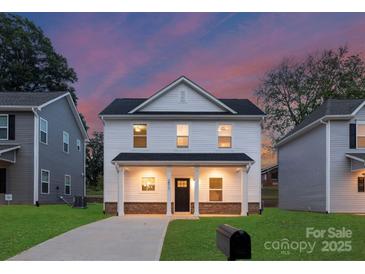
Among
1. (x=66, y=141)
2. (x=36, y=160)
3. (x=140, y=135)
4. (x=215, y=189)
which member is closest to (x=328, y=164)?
(x=215, y=189)

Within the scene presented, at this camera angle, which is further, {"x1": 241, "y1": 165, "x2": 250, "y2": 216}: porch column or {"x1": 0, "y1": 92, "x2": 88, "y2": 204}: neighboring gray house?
{"x1": 0, "y1": 92, "x2": 88, "y2": 204}: neighboring gray house

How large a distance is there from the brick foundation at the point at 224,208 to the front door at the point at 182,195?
840 mm

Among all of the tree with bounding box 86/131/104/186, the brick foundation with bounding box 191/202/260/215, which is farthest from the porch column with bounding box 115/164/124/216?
the tree with bounding box 86/131/104/186

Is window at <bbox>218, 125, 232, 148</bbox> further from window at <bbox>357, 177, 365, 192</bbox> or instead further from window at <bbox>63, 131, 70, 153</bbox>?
window at <bbox>63, 131, 70, 153</bbox>

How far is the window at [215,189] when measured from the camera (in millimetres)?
24125

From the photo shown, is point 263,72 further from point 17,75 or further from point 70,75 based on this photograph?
point 17,75

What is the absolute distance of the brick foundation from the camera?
23.9 meters

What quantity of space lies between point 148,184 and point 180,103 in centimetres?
453

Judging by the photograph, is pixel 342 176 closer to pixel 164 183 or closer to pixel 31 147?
pixel 164 183

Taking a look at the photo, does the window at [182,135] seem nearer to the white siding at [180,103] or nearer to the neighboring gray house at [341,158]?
the white siding at [180,103]

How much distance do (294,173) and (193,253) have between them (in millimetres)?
22144

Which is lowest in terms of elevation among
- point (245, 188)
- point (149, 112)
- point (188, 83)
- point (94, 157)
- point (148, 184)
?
point (245, 188)

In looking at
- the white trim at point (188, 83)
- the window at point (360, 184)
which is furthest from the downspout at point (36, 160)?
the window at point (360, 184)

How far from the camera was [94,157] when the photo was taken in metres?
52.3
